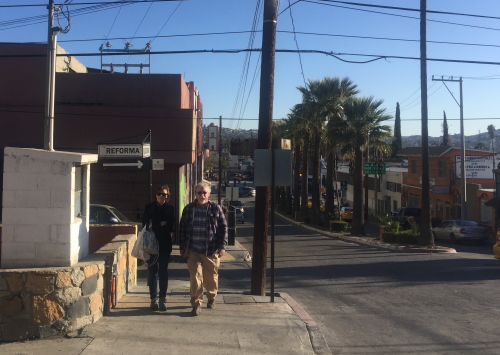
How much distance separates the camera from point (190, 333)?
618 cm

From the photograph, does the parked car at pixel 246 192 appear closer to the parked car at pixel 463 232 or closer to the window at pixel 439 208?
the window at pixel 439 208

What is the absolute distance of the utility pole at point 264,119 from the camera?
940 centimetres

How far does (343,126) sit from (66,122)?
15602 millimetres

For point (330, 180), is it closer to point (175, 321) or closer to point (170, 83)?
point (170, 83)

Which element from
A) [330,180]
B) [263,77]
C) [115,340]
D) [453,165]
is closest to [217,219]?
[115,340]

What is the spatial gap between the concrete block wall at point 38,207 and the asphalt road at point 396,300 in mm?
3558

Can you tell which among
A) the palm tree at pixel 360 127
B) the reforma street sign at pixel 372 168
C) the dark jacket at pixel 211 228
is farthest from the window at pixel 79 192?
the reforma street sign at pixel 372 168

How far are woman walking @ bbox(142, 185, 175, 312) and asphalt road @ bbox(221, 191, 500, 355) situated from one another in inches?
91.2

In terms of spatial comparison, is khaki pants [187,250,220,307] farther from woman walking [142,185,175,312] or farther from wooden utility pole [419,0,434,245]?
wooden utility pole [419,0,434,245]

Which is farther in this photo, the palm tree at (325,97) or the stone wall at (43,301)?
the palm tree at (325,97)

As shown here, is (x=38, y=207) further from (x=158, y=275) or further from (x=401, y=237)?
(x=401, y=237)

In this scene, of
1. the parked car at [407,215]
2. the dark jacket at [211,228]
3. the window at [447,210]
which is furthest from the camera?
the window at [447,210]

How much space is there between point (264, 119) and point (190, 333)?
4440mm

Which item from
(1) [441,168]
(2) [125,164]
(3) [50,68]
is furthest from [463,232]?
(3) [50,68]
